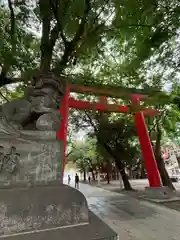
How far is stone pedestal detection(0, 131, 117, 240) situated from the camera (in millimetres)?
1945

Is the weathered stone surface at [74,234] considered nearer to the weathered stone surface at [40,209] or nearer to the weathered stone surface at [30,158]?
the weathered stone surface at [40,209]

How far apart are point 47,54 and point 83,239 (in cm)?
400

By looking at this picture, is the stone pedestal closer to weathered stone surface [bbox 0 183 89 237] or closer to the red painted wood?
weathered stone surface [bbox 0 183 89 237]

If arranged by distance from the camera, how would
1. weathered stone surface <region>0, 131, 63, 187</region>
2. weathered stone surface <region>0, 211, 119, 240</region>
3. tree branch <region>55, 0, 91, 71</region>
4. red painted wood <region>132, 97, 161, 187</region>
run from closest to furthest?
weathered stone surface <region>0, 211, 119, 240</region> < weathered stone surface <region>0, 131, 63, 187</region> < tree branch <region>55, 0, 91, 71</region> < red painted wood <region>132, 97, 161, 187</region>

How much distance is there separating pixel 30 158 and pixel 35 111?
678 mm

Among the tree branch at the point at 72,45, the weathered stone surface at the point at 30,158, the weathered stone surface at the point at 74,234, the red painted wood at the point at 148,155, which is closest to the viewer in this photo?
the weathered stone surface at the point at 74,234

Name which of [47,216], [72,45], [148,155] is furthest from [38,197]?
[148,155]

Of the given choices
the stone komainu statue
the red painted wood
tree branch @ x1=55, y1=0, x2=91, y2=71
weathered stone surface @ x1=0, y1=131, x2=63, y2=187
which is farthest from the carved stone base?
the red painted wood

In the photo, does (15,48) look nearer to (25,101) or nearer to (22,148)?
(25,101)

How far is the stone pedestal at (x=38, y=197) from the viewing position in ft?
6.38

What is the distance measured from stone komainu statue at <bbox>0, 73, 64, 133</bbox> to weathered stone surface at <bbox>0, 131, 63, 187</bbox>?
0.14m

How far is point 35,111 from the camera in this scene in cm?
263

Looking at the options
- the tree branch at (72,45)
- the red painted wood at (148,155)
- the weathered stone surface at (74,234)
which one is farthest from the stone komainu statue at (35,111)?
the red painted wood at (148,155)

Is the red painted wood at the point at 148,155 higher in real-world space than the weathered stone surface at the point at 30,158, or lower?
higher
